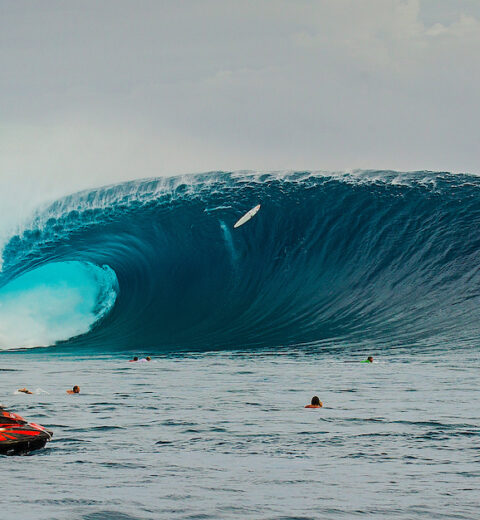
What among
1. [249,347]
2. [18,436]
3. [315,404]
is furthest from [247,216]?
[18,436]

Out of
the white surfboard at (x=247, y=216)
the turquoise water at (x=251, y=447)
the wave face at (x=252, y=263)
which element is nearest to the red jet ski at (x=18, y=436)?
the turquoise water at (x=251, y=447)

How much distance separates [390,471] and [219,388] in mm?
7717

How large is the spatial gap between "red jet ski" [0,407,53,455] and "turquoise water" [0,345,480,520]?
14 centimetres

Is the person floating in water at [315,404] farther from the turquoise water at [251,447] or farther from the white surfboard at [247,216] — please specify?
the white surfboard at [247,216]

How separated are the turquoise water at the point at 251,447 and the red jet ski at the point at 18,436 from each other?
0.14 m

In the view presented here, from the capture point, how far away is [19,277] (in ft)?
110

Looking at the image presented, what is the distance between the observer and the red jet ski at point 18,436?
8922mm

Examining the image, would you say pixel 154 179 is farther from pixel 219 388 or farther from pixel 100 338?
pixel 219 388

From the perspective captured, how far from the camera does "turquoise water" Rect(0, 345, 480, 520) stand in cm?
664

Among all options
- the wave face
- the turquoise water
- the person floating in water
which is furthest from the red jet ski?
the wave face

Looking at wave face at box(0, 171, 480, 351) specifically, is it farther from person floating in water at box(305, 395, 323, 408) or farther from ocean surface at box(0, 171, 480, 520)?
person floating in water at box(305, 395, 323, 408)

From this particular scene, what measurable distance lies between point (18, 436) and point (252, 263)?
873 inches

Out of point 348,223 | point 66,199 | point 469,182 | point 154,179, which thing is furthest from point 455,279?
point 66,199

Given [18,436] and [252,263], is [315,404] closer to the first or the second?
[18,436]
